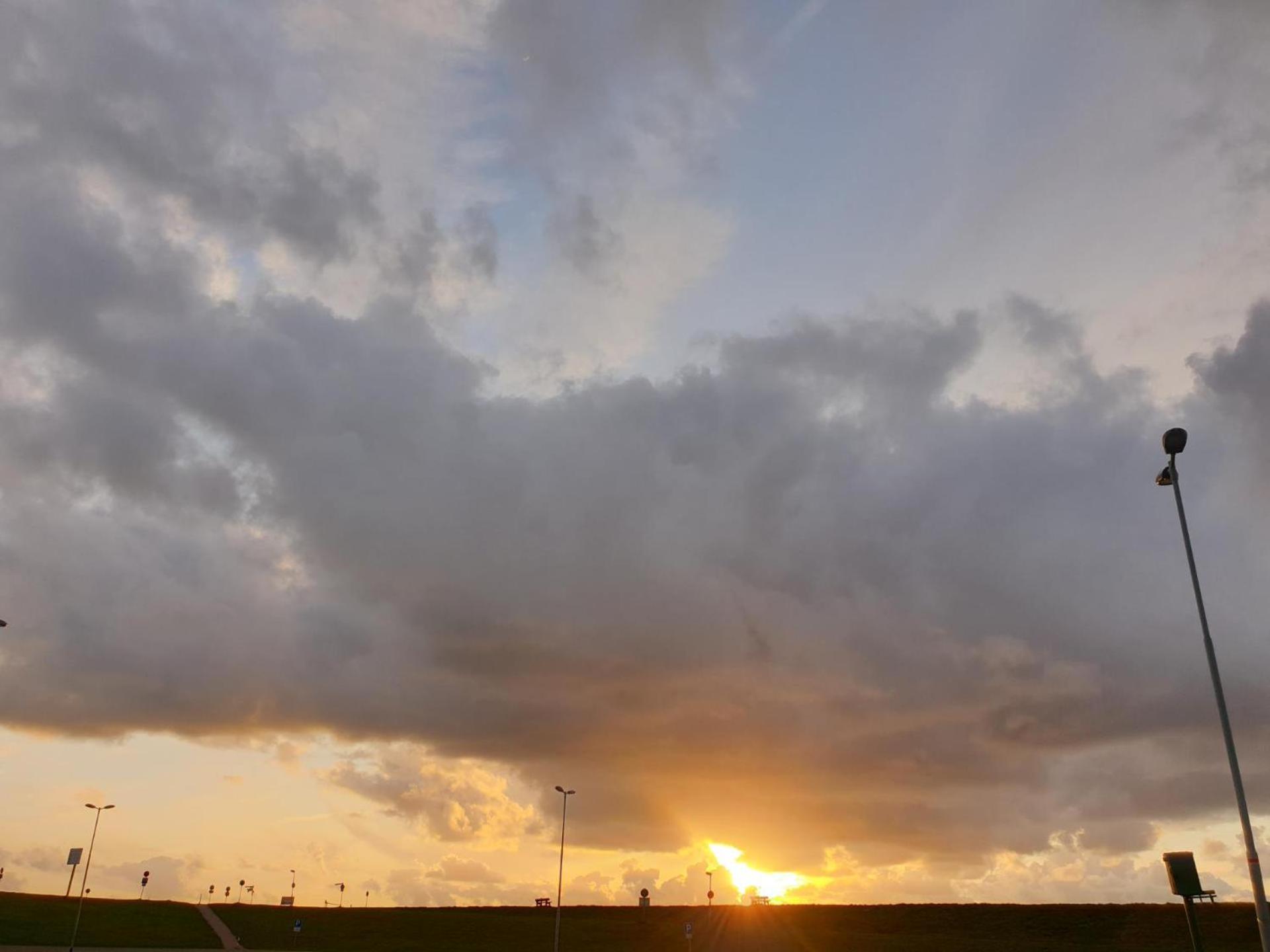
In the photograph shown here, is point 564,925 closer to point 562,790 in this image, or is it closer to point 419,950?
point 419,950

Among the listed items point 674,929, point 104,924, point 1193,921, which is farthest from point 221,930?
point 1193,921

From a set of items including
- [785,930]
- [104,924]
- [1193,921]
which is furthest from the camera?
[104,924]

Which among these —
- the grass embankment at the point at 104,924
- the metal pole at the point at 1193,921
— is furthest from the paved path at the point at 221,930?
the metal pole at the point at 1193,921

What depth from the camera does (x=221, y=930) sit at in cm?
13638

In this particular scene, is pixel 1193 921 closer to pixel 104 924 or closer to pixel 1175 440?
pixel 1175 440

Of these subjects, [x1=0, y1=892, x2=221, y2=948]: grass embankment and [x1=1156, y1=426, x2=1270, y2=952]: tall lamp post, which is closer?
[x1=1156, y1=426, x2=1270, y2=952]: tall lamp post

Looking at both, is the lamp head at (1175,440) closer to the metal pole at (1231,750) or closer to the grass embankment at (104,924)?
the metal pole at (1231,750)

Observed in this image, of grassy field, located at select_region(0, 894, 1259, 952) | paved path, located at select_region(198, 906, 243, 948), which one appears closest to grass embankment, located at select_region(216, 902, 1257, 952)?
grassy field, located at select_region(0, 894, 1259, 952)

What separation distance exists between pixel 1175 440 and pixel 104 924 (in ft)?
497

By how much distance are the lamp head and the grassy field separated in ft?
306

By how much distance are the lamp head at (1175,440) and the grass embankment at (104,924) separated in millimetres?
120404

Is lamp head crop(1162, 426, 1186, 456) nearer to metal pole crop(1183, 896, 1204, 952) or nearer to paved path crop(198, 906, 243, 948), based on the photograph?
metal pole crop(1183, 896, 1204, 952)

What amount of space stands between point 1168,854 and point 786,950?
91710 mm

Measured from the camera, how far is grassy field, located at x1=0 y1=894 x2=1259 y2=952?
117 metres
